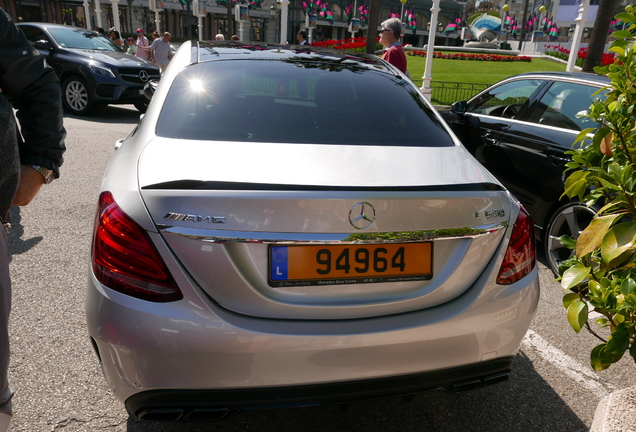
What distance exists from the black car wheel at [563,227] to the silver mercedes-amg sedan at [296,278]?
78.0 inches

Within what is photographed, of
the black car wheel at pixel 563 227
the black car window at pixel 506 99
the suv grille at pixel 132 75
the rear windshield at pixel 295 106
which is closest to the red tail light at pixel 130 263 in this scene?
the rear windshield at pixel 295 106

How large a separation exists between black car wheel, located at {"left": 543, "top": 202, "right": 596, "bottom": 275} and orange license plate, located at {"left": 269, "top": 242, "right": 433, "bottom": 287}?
2.28 m

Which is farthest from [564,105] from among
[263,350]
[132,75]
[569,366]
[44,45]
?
[44,45]

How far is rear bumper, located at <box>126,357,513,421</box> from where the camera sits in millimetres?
1815

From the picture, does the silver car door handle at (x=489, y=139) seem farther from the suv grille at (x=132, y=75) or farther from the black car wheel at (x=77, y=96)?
the black car wheel at (x=77, y=96)

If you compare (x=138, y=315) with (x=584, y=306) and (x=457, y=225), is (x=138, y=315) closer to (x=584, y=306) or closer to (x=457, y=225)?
(x=457, y=225)

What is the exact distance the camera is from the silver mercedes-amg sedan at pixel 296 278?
5.78ft

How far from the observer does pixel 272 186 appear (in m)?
1.81

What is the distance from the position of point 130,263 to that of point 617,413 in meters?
1.72

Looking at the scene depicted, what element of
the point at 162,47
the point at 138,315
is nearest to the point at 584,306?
the point at 138,315

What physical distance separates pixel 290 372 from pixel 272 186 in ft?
2.04

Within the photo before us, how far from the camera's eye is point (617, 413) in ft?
6.07

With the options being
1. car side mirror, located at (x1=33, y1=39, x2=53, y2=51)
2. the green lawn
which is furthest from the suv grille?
the green lawn

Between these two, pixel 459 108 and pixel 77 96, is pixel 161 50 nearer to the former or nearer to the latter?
pixel 77 96
